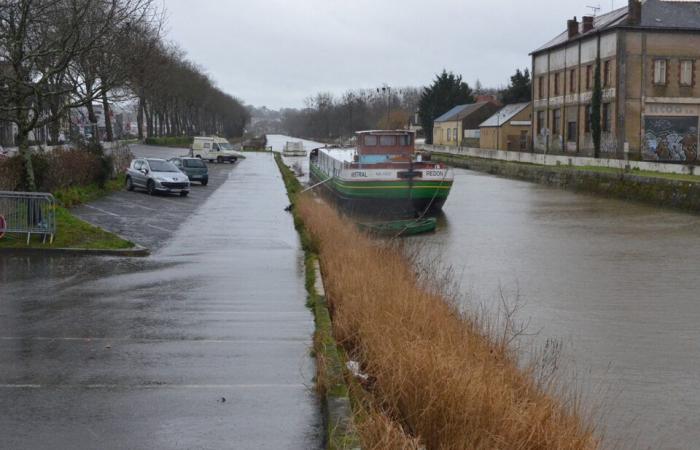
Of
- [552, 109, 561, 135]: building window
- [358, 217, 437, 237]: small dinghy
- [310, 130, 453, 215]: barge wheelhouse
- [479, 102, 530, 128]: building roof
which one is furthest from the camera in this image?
[479, 102, 530, 128]: building roof

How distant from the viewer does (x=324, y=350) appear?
891cm

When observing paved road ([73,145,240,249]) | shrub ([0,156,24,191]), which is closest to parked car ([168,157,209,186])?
paved road ([73,145,240,249])

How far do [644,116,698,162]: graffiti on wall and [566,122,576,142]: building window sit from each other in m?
7.77

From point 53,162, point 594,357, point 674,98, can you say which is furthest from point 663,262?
A: point 674,98

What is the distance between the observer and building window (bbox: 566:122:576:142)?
6344 centimetres

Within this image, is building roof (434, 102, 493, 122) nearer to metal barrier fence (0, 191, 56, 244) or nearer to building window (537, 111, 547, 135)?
building window (537, 111, 547, 135)

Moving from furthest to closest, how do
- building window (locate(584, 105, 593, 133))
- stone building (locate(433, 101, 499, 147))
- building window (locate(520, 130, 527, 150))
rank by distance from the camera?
1. stone building (locate(433, 101, 499, 147))
2. building window (locate(520, 130, 527, 150))
3. building window (locate(584, 105, 593, 133))

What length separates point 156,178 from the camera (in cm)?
3516

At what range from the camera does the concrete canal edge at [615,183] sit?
3600 cm

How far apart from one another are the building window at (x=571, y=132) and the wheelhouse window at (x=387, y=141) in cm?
2905

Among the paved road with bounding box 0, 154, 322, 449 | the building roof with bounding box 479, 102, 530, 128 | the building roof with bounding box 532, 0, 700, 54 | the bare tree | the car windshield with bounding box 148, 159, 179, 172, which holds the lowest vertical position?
the paved road with bounding box 0, 154, 322, 449

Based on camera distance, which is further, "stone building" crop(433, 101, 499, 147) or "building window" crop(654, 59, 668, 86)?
"stone building" crop(433, 101, 499, 147)

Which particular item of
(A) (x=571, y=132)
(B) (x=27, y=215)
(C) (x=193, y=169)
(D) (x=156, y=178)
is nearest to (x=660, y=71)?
(A) (x=571, y=132)

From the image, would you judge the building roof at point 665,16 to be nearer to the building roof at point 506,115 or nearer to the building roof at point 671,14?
the building roof at point 671,14
